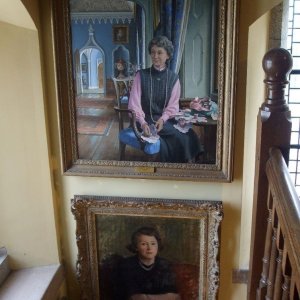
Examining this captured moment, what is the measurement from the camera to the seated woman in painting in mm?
2801

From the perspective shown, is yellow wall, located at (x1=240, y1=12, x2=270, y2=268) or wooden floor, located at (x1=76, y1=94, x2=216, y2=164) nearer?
yellow wall, located at (x1=240, y1=12, x2=270, y2=268)

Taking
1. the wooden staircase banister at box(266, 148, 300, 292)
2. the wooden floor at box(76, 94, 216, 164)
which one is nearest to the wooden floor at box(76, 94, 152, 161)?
the wooden floor at box(76, 94, 216, 164)

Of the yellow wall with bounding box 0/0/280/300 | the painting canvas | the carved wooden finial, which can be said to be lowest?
the yellow wall with bounding box 0/0/280/300

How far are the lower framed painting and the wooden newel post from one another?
3.54 ft

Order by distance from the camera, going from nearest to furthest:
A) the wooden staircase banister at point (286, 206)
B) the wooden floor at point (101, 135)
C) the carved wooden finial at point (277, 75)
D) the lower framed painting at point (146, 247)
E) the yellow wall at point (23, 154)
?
the wooden staircase banister at point (286, 206) < the carved wooden finial at point (277, 75) < the yellow wall at point (23, 154) < the wooden floor at point (101, 135) < the lower framed painting at point (146, 247)

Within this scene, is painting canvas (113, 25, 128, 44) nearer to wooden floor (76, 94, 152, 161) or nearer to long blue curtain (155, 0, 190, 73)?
long blue curtain (155, 0, 190, 73)

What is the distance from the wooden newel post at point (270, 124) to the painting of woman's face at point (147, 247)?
1299 mm

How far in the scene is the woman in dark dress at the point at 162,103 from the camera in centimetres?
238

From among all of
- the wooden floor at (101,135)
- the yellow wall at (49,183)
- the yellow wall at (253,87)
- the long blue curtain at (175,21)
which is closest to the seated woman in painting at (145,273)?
the yellow wall at (49,183)

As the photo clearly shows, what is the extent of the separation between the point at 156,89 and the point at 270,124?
113 cm

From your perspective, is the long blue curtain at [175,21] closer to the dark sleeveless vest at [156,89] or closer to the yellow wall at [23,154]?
the dark sleeveless vest at [156,89]

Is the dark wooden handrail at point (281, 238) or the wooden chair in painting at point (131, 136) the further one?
the wooden chair in painting at point (131, 136)

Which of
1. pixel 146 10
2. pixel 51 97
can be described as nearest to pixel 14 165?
pixel 51 97

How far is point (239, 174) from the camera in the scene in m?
2.57
